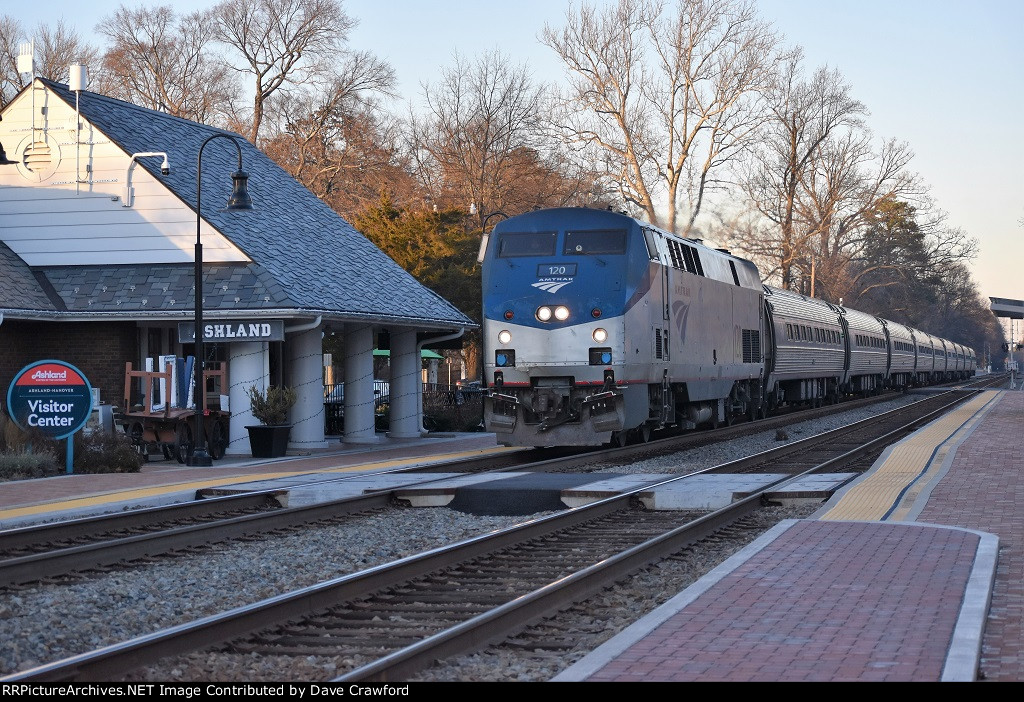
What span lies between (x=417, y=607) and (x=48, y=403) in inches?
481

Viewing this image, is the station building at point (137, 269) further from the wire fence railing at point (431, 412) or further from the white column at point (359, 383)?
the wire fence railing at point (431, 412)

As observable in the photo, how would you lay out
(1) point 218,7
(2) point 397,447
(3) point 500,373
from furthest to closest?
(1) point 218,7
(2) point 397,447
(3) point 500,373

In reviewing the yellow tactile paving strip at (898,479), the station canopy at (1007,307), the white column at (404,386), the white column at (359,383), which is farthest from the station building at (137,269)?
the station canopy at (1007,307)

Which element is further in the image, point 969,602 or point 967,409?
point 967,409

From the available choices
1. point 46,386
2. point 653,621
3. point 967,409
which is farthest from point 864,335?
point 653,621

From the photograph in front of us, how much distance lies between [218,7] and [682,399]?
121 ft

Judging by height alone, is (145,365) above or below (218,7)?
below

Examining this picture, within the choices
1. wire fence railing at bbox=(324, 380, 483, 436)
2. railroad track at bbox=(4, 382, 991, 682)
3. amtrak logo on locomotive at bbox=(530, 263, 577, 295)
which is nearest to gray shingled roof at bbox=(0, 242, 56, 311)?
wire fence railing at bbox=(324, 380, 483, 436)

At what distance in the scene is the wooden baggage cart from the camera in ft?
69.7

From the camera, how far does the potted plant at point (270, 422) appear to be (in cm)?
2200

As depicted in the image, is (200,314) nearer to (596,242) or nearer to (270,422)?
(270,422)

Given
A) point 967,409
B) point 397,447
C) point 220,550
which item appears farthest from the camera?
point 967,409

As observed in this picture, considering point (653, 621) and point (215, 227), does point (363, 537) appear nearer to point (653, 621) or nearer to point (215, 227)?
point (653, 621)

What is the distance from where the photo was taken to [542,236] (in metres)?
20.9
